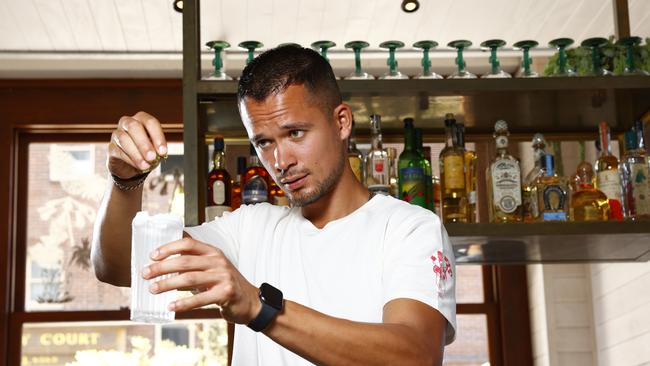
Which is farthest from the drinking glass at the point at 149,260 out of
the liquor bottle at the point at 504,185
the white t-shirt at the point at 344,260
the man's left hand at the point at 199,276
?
the liquor bottle at the point at 504,185

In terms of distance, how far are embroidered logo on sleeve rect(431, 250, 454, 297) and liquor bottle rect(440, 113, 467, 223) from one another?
1338 millimetres

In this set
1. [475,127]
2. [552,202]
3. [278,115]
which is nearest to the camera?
[278,115]

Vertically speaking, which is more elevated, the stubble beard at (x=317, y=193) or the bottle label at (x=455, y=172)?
the bottle label at (x=455, y=172)

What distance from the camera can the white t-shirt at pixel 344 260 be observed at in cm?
157

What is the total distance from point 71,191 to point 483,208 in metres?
2.57

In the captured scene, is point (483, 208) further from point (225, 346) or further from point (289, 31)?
point (225, 346)

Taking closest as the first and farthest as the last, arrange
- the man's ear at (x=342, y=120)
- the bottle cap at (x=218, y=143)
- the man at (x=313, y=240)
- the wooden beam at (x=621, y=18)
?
the man at (x=313, y=240) → the man's ear at (x=342, y=120) → the bottle cap at (x=218, y=143) → the wooden beam at (x=621, y=18)

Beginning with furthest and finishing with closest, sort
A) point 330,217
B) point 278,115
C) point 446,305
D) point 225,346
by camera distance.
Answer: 1. point 225,346
2. point 330,217
3. point 278,115
4. point 446,305

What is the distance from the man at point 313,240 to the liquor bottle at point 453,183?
1122 millimetres

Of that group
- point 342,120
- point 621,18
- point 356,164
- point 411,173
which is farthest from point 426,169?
point 342,120

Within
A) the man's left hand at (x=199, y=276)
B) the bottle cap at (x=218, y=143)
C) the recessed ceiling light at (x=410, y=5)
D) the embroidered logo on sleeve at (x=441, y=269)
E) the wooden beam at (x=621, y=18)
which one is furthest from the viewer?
the recessed ceiling light at (x=410, y=5)

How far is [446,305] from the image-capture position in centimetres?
155

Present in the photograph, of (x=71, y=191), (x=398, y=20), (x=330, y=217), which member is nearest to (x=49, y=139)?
(x=71, y=191)

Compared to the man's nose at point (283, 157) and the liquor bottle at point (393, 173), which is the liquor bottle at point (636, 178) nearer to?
the liquor bottle at point (393, 173)
